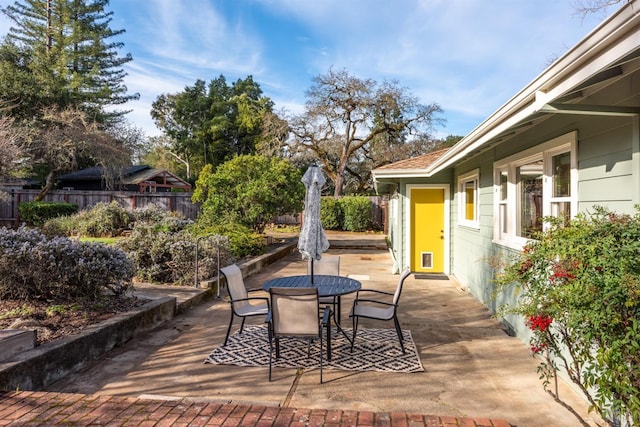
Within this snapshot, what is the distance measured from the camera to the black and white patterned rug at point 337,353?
4.02 m

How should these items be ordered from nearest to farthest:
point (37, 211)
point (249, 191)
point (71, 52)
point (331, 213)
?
point (249, 191), point (37, 211), point (331, 213), point (71, 52)

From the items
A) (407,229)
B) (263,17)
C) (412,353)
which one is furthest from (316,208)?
(263,17)

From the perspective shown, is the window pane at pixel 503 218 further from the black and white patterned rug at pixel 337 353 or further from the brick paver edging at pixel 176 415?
the brick paver edging at pixel 176 415

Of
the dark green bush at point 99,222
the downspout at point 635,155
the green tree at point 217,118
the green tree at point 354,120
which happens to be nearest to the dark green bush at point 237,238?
the dark green bush at point 99,222

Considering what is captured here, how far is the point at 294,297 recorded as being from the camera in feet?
12.2

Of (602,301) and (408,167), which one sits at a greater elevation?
(408,167)

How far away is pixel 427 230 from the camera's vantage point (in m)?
9.52

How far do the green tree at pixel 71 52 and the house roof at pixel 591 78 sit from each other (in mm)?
24012

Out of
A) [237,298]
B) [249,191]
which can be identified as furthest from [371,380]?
[249,191]

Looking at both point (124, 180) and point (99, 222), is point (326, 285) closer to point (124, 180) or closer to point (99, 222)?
point (99, 222)

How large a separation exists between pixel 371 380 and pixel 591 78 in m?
2.95

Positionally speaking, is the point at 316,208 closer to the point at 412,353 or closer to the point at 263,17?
the point at 412,353

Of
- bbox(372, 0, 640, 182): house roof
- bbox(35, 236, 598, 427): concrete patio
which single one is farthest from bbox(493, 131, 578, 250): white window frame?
bbox(35, 236, 598, 427): concrete patio

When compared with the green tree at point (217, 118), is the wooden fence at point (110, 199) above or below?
below
